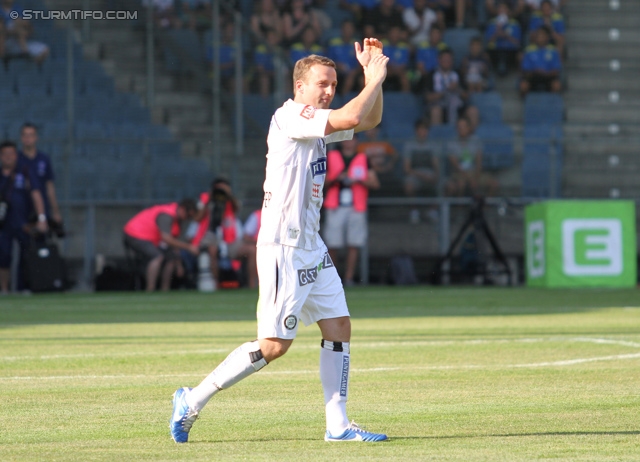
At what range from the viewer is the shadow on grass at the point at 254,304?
14.4 meters

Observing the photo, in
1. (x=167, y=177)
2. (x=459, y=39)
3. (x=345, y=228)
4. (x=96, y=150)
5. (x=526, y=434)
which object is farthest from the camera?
(x=459, y=39)

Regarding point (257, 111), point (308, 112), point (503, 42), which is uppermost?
point (503, 42)

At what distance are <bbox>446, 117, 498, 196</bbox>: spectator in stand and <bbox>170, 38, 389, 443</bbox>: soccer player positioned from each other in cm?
1560

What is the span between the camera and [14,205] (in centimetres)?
1952

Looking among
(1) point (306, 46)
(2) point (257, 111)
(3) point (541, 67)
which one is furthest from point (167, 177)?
(3) point (541, 67)

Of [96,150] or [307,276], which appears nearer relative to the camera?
[307,276]

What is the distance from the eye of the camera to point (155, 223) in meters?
20.0

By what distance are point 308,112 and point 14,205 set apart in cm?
1452

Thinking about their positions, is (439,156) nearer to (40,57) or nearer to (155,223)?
(155,223)

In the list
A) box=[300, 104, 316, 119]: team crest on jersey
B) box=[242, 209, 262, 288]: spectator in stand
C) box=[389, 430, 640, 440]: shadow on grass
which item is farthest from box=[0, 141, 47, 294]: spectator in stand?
box=[389, 430, 640, 440]: shadow on grass

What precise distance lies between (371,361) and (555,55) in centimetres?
1769

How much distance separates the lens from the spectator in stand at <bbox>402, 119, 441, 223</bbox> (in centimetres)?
2150

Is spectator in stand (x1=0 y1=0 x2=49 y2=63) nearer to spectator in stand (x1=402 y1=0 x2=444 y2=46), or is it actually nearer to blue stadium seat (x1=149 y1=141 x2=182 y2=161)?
blue stadium seat (x1=149 y1=141 x2=182 y2=161)

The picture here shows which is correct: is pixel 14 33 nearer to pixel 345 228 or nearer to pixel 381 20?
pixel 345 228
